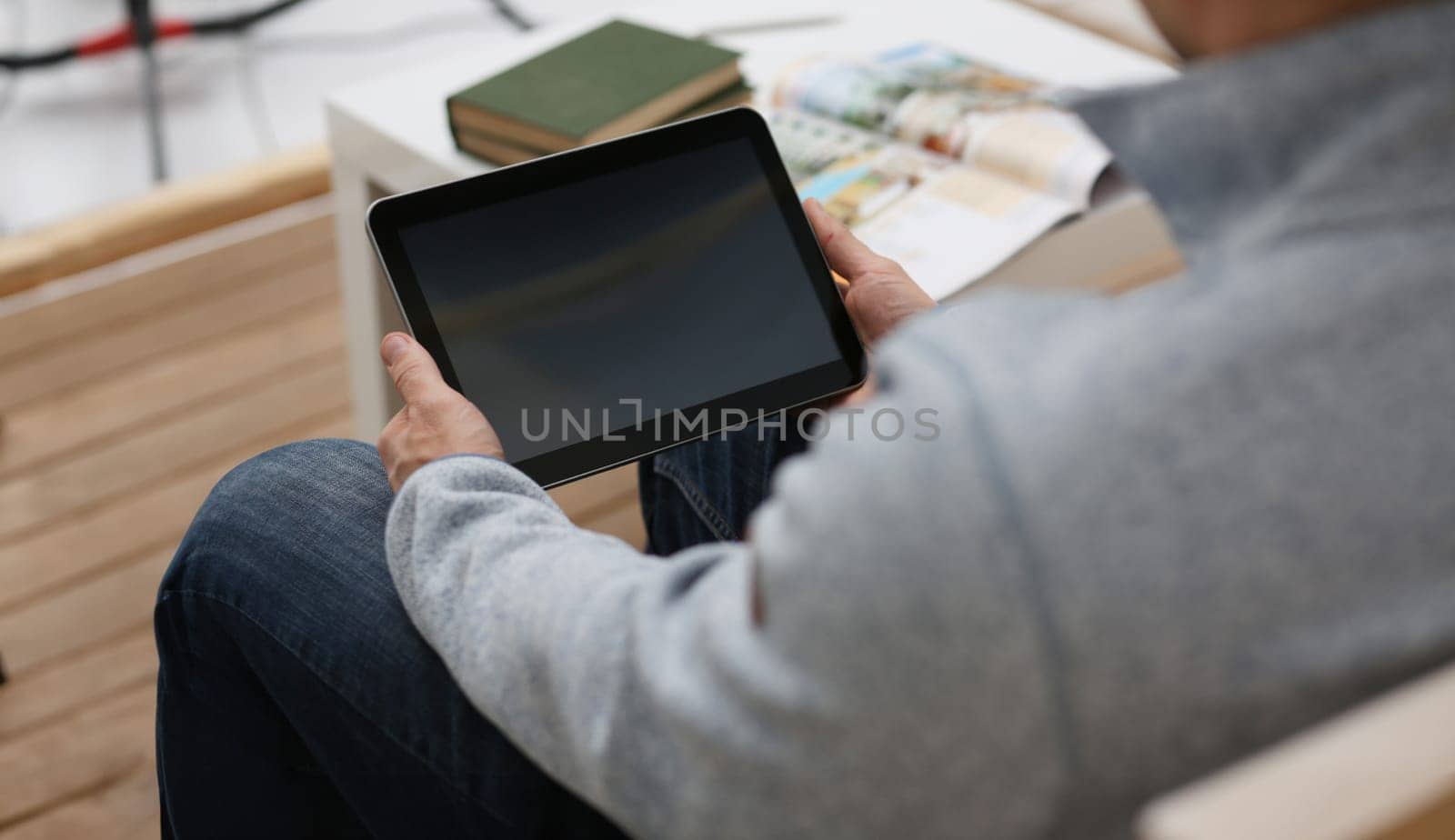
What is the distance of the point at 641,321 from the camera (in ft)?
2.97

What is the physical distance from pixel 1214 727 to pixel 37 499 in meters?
1.47

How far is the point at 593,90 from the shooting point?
1.22 metres

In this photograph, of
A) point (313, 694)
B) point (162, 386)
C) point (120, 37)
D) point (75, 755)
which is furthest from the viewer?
point (120, 37)

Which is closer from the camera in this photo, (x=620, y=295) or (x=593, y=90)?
(x=620, y=295)

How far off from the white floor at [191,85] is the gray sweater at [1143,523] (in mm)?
1657

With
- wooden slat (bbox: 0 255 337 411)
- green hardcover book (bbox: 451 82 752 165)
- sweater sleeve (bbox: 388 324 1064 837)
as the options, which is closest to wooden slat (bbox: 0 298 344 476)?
wooden slat (bbox: 0 255 337 411)

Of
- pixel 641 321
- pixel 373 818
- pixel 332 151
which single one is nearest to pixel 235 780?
pixel 373 818

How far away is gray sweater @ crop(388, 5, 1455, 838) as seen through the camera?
0.44 metres

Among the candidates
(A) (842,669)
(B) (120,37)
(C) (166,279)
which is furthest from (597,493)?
(B) (120,37)

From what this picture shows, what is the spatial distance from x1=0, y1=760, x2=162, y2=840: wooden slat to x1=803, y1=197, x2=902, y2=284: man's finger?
81 cm

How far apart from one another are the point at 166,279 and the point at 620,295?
1170mm

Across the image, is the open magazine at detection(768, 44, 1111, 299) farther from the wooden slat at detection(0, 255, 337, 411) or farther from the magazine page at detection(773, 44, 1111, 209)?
the wooden slat at detection(0, 255, 337, 411)

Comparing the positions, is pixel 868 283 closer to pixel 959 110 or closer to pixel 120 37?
pixel 959 110

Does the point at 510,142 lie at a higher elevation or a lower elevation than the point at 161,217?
higher
